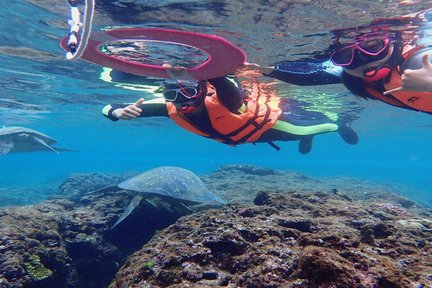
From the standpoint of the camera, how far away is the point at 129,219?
802cm

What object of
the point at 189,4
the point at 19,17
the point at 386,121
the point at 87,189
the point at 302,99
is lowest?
the point at 87,189

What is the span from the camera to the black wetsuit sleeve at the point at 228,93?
240 inches

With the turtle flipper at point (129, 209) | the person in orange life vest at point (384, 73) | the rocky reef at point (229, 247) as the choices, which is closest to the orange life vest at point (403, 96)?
the person in orange life vest at point (384, 73)

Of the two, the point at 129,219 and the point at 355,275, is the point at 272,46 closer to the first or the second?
the point at 129,219

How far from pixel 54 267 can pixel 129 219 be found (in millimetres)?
2457

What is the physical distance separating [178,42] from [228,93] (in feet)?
6.28

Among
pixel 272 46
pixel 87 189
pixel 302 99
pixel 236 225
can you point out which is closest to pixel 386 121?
pixel 302 99

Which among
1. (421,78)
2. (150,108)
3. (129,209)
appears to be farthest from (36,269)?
(421,78)

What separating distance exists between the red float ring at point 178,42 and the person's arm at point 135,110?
2.87 feet

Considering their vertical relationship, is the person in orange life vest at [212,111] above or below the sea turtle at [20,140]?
above

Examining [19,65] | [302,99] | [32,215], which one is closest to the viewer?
[32,215]

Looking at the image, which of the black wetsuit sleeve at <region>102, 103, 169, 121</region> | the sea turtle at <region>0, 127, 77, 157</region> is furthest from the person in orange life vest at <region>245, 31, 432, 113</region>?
the sea turtle at <region>0, 127, 77, 157</region>

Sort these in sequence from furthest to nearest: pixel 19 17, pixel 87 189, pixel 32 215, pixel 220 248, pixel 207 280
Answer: pixel 87 189 < pixel 19 17 < pixel 32 215 < pixel 220 248 < pixel 207 280

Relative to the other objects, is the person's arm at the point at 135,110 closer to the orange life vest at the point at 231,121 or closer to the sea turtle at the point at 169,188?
the orange life vest at the point at 231,121
